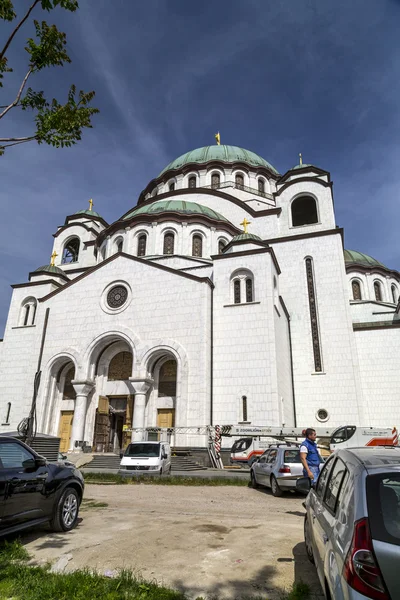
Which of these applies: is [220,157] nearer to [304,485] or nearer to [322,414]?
[322,414]

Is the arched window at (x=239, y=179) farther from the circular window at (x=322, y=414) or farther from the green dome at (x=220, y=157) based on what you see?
the circular window at (x=322, y=414)

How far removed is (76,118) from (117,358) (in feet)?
58.8

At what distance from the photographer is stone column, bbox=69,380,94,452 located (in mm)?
21078

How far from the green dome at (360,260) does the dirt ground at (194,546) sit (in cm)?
2823

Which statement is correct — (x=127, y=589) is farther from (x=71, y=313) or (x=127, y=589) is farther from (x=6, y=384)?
(x=6, y=384)

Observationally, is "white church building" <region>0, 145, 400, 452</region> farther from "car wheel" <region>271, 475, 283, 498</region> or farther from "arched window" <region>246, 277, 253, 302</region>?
"car wheel" <region>271, 475, 283, 498</region>

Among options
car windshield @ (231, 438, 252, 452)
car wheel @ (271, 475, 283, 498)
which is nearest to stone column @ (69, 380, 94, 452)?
car windshield @ (231, 438, 252, 452)

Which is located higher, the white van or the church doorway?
the church doorway

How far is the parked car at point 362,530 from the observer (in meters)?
2.21

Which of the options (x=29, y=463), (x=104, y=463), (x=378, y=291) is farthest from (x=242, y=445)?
(x=378, y=291)

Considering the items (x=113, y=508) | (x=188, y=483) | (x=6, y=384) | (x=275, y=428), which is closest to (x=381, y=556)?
(x=113, y=508)

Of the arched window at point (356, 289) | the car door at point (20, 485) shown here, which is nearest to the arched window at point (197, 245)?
the arched window at point (356, 289)

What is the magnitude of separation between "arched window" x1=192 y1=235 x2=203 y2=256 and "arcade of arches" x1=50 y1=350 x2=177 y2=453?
8.10 meters

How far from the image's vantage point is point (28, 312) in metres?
27.0
